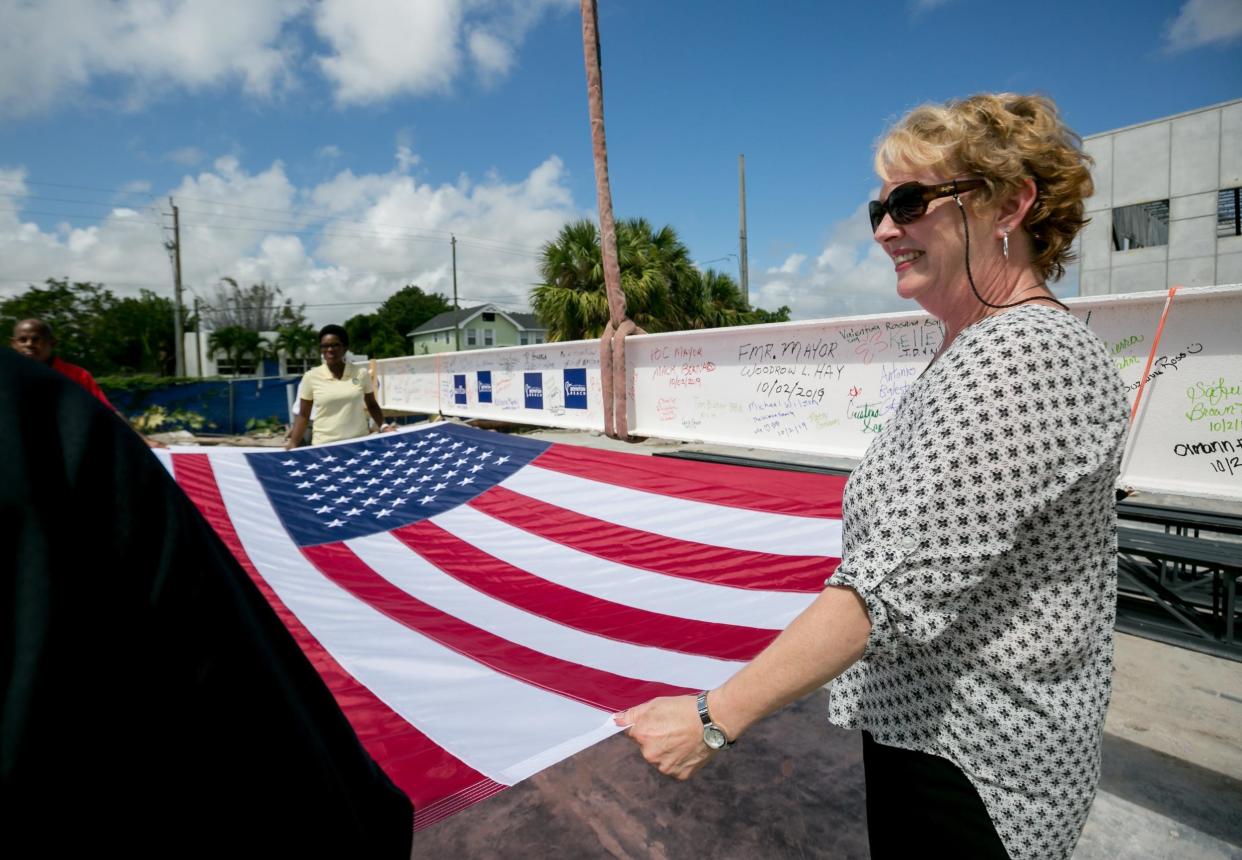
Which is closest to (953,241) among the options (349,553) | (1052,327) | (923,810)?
(1052,327)

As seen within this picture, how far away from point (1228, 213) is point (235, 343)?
55974 millimetres

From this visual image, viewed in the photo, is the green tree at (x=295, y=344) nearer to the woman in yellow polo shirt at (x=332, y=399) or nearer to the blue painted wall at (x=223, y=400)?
the blue painted wall at (x=223, y=400)

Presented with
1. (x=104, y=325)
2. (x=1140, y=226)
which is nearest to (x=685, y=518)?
(x=1140, y=226)

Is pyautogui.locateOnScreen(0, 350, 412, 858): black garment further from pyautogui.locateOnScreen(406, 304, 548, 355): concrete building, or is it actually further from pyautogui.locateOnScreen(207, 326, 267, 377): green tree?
pyautogui.locateOnScreen(406, 304, 548, 355): concrete building

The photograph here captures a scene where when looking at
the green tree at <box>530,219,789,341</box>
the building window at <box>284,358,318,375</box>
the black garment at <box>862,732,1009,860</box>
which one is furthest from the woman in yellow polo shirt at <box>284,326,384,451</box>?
the building window at <box>284,358,318,375</box>

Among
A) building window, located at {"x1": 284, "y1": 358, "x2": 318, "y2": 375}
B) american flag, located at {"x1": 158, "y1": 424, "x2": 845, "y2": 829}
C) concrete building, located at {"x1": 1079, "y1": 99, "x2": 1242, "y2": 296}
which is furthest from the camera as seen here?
building window, located at {"x1": 284, "y1": 358, "x2": 318, "y2": 375}

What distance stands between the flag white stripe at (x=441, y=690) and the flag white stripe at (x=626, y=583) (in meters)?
0.72

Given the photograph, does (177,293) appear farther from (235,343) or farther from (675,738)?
(675,738)

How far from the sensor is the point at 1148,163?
54.8ft

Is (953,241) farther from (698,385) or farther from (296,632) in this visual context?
(698,385)

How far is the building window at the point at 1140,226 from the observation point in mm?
16891

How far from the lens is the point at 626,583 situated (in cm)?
292

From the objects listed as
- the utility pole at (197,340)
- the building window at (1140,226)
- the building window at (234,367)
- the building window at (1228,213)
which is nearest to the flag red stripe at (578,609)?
the building window at (1228,213)

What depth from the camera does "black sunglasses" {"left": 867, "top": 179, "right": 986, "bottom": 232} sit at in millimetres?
1067
